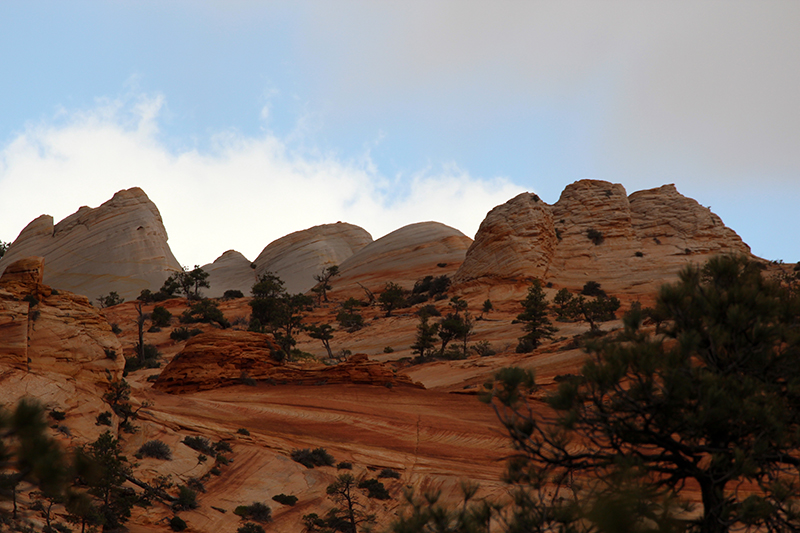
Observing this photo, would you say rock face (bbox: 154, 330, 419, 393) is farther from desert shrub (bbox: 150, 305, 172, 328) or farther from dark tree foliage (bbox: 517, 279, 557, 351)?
desert shrub (bbox: 150, 305, 172, 328)

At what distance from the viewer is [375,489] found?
48.5 ft

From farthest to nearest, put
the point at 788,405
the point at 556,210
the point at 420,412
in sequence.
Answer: the point at 556,210, the point at 420,412, the point at 788,405

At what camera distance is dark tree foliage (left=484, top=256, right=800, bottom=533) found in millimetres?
5879

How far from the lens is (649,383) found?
6219mm

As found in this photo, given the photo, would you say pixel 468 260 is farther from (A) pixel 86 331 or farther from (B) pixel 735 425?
(B) pixel 735 425

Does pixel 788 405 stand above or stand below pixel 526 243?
below

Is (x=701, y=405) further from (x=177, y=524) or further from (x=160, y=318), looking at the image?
(x=160, y=318)

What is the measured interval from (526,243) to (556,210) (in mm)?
12443

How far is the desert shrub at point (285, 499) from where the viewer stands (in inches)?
550

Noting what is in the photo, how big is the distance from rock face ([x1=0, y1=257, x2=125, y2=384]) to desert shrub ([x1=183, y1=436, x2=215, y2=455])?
3.04 meters

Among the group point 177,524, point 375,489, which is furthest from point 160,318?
point 177,524

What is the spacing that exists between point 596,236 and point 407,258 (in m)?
29.2

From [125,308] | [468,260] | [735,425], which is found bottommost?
[735,425]

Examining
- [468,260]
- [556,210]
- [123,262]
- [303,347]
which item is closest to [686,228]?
[556,210]
